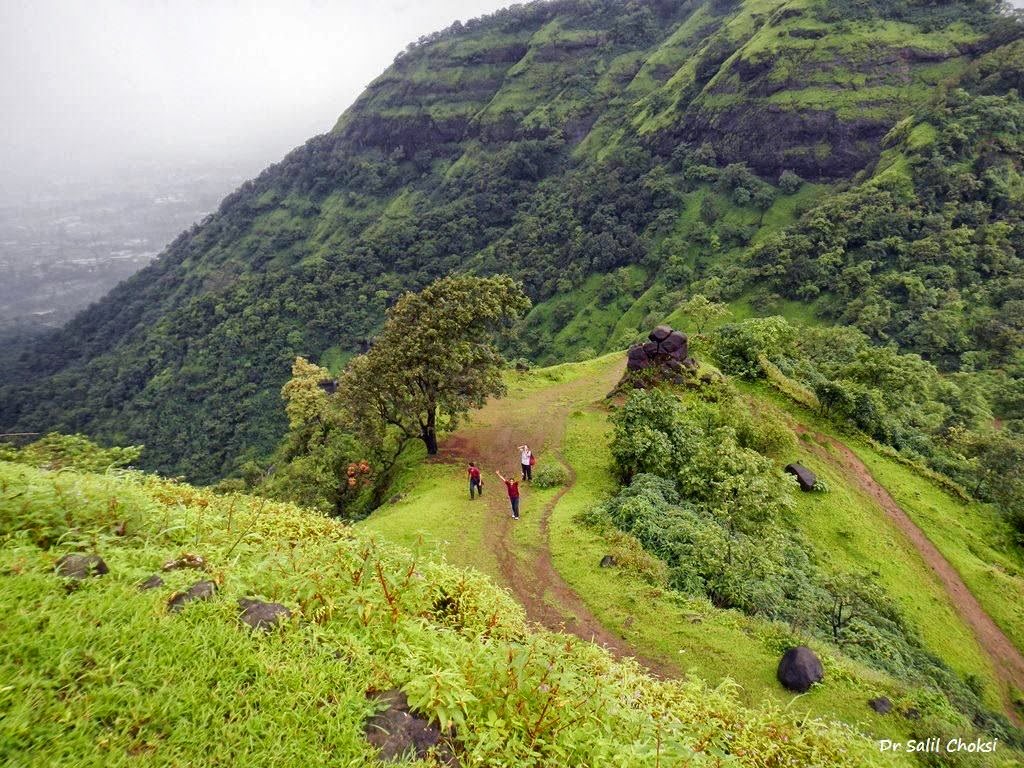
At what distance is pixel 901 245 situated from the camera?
52.2 metres

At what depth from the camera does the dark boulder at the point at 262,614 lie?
405 centimetres

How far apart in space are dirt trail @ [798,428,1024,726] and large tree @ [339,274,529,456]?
567 inches

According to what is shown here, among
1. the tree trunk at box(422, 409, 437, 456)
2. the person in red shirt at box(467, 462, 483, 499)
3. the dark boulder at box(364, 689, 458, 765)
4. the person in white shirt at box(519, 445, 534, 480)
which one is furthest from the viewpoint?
the tree trunk at box(422, 409, 437, 456)

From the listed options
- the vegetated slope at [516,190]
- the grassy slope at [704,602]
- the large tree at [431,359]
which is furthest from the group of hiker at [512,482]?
the vegetated slope at [516,190]

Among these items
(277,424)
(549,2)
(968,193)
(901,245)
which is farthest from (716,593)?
(549,2)

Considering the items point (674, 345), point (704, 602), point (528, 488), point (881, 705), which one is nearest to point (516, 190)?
point (674, 345)

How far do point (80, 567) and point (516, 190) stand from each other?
11223 cm

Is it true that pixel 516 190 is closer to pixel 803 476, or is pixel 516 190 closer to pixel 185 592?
pixel 803 476

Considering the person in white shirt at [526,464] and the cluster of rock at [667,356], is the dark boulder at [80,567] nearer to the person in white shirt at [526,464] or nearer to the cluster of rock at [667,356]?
the person in white shirt at [526,464]

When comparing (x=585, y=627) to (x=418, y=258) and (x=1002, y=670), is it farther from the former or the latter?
(x=418, y=258)

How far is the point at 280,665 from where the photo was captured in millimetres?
3688

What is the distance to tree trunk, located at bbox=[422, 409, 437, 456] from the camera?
70.4ft

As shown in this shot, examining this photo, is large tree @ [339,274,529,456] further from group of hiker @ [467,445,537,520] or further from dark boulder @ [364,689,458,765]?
dark boulder @ [364,689,458,765]

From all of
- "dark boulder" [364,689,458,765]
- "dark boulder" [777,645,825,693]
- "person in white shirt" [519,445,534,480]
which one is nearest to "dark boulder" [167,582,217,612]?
"dark boulder" [364,689,458,765]
